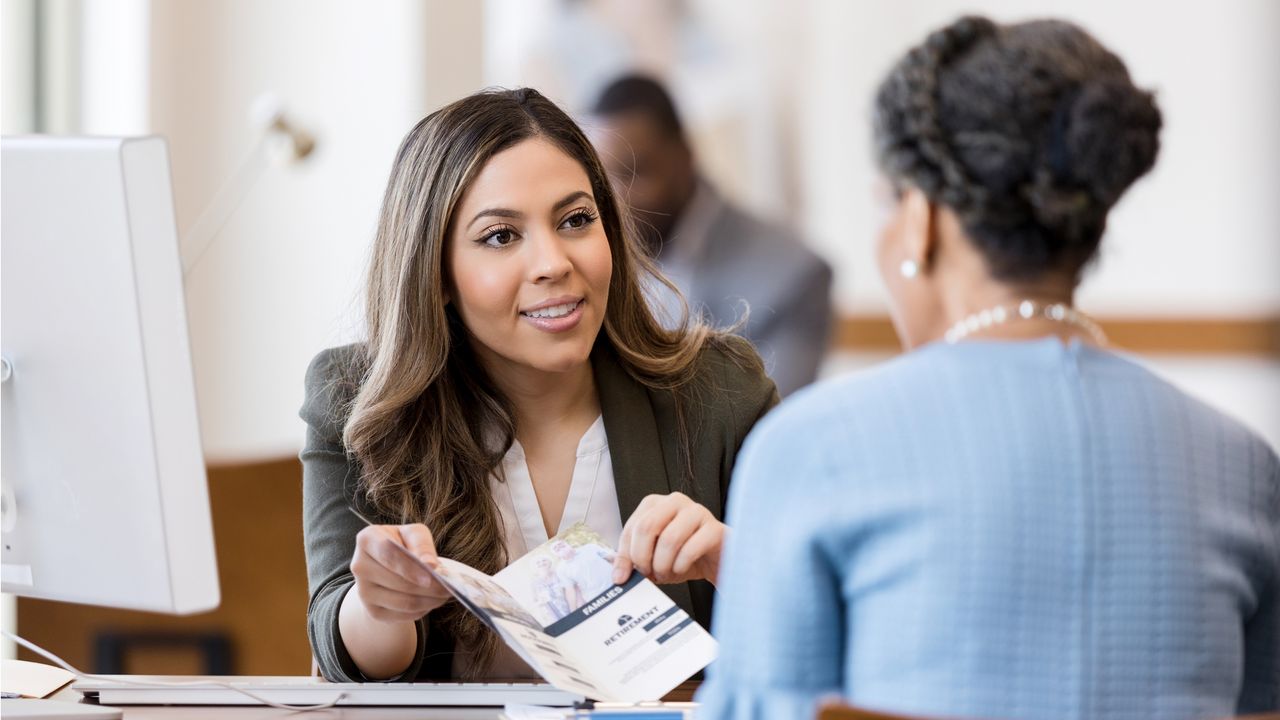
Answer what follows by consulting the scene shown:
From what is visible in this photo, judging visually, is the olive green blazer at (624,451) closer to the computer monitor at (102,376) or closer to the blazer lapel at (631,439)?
the blazer lapel at (631,439)

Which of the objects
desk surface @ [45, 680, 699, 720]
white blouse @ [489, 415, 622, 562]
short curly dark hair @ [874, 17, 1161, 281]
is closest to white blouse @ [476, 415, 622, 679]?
white blouse @ [489, 415, 622, 562]

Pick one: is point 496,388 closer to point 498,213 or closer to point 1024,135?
point 498,213

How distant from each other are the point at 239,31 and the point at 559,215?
2.51 metres

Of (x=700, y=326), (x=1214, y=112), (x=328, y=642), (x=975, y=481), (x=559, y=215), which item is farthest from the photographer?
(x=1214, y=112)

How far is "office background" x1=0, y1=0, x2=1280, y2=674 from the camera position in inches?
131

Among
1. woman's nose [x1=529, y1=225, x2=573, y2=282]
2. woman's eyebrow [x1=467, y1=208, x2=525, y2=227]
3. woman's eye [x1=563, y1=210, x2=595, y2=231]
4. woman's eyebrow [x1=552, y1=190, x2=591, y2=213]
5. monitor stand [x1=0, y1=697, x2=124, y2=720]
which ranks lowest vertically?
monitor stand [x1=0, y1=697, x2=124, y2=720]

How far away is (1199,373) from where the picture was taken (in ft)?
15.1

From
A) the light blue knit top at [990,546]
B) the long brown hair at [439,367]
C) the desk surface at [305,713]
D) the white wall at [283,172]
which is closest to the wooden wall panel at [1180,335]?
the white wall at [283,172]

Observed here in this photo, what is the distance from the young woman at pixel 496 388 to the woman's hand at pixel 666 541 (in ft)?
0.67

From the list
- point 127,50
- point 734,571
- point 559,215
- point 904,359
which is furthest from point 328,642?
point 127,50

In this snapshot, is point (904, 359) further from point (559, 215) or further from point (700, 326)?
point (700, 326)

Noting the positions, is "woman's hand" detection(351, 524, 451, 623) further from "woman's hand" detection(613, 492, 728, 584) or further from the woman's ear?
the woman's ear

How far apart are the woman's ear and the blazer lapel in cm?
78

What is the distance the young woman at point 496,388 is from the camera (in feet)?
5.63
